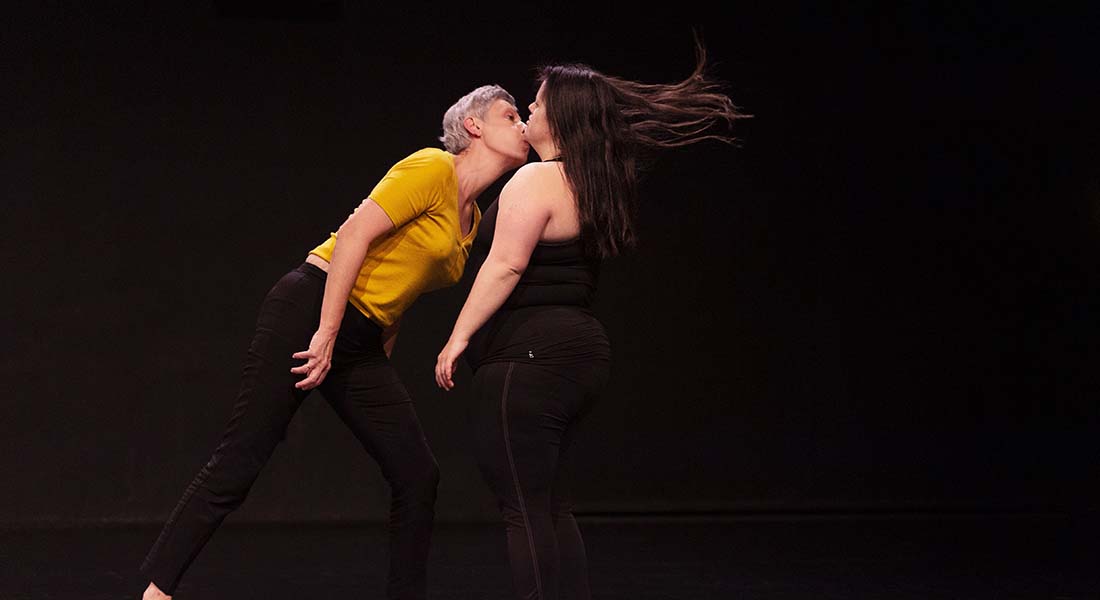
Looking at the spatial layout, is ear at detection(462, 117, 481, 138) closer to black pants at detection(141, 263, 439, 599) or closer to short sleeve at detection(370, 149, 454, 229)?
short sleeve at detection(370, 149, 454, 229)

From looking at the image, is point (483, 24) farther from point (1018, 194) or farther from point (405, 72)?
point (1018, 194)

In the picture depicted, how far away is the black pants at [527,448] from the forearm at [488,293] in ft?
0.31

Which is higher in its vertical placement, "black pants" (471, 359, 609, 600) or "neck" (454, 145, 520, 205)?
"neck" (454, 145, 520, 205)

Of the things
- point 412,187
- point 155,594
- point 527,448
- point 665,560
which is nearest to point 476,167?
point 412,187

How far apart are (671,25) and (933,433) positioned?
7.06 ft

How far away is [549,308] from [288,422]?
665mm

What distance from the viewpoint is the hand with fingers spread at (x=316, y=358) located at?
95.2 inches

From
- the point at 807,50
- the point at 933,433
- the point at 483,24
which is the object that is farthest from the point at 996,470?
the point at 483,24

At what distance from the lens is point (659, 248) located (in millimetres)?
5293

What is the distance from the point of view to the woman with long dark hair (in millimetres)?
2127

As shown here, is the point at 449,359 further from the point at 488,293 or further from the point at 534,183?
the point at 534,183

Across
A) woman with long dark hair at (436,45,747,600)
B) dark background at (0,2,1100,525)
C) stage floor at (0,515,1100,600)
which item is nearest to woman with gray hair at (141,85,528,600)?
woman with long dark hair at (436,45,747,600)

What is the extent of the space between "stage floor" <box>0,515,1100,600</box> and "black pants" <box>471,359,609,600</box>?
126 centimetres

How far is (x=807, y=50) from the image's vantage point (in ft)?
17.6
